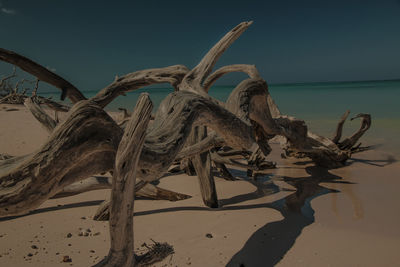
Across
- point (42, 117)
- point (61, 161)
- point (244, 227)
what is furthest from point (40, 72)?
point (244, 227)

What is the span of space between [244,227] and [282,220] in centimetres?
50

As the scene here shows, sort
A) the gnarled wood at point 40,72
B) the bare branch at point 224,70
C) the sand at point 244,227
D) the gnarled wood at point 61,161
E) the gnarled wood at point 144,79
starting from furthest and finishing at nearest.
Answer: the bare branch at point 224,70
the gnarled wood at point 144,79
the sand at point 244,227
the gnarled wood at point 40,72
the gnarled wood at point 61,161

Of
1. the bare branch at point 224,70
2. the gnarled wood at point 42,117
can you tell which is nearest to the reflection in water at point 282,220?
the bare branch at point 224,70

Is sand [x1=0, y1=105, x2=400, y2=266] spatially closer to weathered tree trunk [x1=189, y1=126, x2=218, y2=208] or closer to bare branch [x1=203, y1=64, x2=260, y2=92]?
weathered tree trunk [x1=189, y1=126, x2=218, y2=208]

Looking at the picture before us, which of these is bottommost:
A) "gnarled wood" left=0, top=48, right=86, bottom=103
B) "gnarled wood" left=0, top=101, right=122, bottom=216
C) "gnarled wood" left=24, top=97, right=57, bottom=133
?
"gnarled wood" left=0, top=101, right=122, bottom=216

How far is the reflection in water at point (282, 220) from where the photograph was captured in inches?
90.4

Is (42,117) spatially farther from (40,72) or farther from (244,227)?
(244,227)

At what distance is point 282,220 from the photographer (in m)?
3.02

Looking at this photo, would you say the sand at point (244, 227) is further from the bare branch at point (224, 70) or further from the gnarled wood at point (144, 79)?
the bare branch at point (224, 70)

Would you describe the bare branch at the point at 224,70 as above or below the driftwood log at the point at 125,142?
above

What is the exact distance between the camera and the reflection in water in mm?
2295

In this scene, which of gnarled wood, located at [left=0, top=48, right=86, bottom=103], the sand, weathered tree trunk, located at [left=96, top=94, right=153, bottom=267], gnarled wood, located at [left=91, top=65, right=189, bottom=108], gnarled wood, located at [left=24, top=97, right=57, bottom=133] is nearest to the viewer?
weathered tree trunk, located at [left=96, top=94, right=153, bottom=267]

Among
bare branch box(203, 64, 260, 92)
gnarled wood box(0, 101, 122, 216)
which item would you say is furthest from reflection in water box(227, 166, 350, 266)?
bare branch box(203, 64, 260, 92)

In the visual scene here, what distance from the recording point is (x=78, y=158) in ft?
4.33
